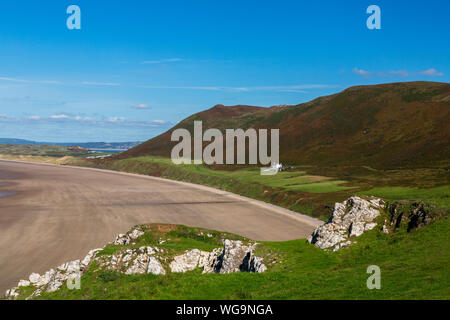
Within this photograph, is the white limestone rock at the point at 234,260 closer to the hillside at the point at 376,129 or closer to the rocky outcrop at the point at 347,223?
the rocky outcrop at the point at 347,223

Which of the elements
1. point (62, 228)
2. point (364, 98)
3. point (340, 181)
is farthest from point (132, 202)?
point (364, 98)

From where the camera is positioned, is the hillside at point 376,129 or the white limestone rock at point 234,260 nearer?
the white limestone rock at point 234,260

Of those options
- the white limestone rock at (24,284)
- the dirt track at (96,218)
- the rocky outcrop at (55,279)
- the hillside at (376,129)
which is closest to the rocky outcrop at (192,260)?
the rocky outcrop at (55,279)

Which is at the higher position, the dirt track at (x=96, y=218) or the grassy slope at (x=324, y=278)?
the grassy slope at (x=324, y=278)

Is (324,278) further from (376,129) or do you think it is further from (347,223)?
(376,129)

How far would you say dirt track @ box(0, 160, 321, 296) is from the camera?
43531 mm

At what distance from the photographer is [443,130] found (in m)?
131

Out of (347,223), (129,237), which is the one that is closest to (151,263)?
(129,237)

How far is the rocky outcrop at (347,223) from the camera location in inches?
1040

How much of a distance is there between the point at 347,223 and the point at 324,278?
926 cm

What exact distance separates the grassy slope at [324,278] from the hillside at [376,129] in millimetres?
92515

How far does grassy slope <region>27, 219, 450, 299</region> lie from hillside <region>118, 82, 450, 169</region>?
9251 centimetres

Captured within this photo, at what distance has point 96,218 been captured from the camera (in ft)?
216
